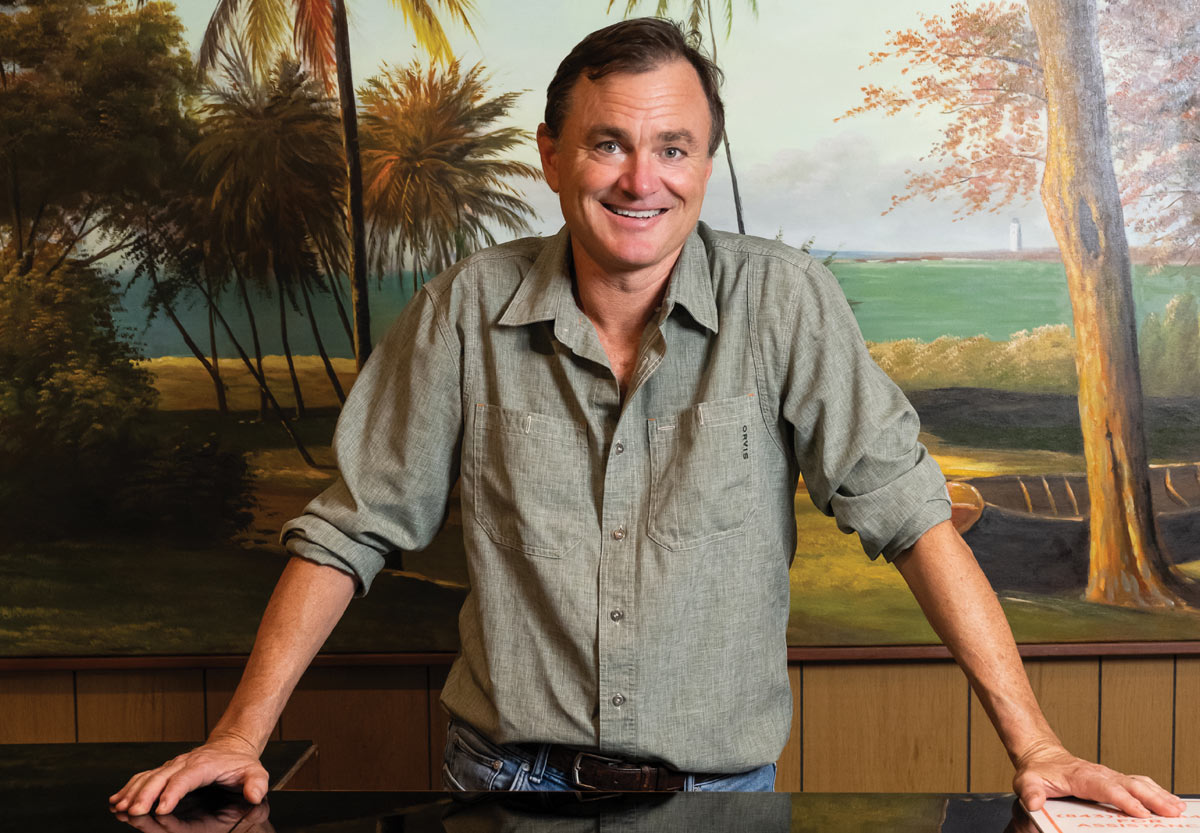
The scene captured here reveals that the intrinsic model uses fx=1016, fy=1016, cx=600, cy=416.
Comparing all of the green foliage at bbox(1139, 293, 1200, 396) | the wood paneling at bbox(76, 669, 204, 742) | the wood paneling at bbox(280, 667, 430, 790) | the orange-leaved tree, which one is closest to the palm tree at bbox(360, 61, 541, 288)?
the orange-leaved tree

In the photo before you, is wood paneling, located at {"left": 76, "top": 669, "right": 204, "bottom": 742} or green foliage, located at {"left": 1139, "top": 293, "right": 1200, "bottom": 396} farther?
wood paneling, located at {"left": 76, "top": 669, "right": 204, "bottom": 742}

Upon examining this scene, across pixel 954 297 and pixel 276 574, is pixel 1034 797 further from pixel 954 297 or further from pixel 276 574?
pixel 276 574

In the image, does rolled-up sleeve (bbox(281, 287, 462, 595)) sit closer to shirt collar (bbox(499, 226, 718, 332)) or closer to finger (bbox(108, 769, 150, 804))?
shirt collar (bbox(499, 226, 718, 332))

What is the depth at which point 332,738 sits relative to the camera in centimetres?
184

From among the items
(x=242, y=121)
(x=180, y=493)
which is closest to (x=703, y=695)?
(x=180, y=493)

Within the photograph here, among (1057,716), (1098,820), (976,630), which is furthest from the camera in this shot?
(1057,716)

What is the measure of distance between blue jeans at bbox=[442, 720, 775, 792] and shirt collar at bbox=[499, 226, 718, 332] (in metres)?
0.54

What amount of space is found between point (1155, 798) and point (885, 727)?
2.98ft

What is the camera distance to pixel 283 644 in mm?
1213

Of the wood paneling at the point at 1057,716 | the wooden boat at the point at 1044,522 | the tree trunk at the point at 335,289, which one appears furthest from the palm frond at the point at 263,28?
the wood paneling at the point at 1057,716

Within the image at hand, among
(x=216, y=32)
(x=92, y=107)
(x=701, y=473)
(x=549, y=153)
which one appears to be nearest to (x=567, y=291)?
(x=549, y=153)

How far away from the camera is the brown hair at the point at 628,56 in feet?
3.92

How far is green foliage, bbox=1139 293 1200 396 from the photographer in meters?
1.70

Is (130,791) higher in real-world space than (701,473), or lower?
lower
